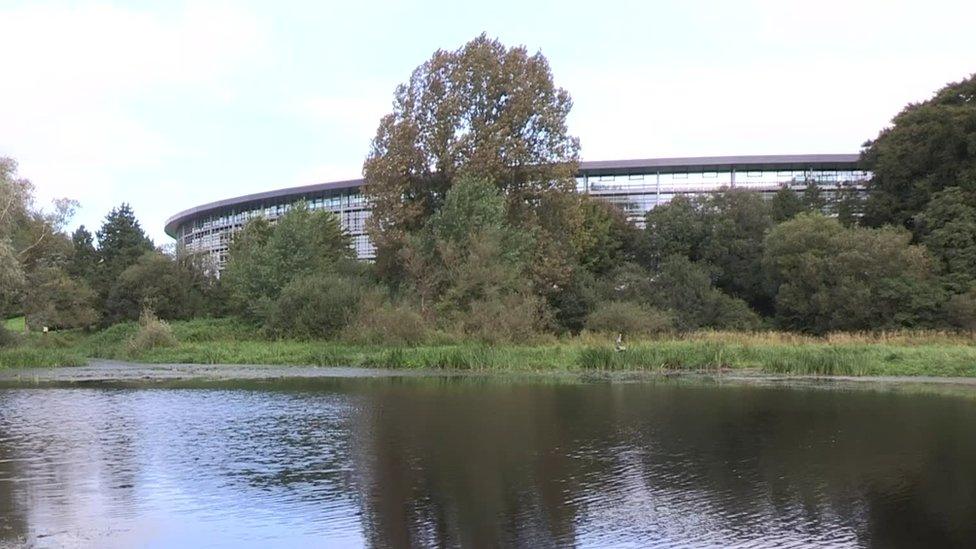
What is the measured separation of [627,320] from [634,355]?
446 inches

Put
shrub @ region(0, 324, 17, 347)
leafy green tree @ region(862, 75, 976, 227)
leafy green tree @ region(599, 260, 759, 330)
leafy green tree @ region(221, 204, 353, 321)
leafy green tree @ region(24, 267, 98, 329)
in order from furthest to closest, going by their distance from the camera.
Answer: leafy green tree @ region(24, 267, 98, 329), leafy green tree @ region(221, 204, 353, 321), leafy green tree @ region(599, 260, 759, 330), leafy green tree @ region(862, 75, 976, 227), shrub @ region(0, 324, 17, 347)

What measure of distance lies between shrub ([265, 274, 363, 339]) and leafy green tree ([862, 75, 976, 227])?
35854 millimetres

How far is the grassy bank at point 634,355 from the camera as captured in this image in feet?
116

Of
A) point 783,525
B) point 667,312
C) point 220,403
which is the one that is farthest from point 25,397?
point 667,312

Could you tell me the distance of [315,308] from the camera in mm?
49750

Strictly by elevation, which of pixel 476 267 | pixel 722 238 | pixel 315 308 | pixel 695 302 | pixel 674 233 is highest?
pixel 674 233

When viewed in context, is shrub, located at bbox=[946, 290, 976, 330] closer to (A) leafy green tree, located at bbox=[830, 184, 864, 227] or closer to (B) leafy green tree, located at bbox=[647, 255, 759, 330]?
(B) leafy green tree, located at bbox=[647, 255, 759, 330]

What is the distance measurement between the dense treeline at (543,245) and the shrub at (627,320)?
0.41 feet

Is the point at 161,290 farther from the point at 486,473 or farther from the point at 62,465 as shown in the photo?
the point at 486,473

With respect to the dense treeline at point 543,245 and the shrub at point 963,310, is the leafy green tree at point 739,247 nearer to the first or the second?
the dense treeline at point 543,245

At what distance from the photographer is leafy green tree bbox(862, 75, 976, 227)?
54.0 metres

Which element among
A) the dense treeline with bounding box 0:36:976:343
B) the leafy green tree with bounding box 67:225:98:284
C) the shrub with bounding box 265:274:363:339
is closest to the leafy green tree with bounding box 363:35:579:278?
the dense treeline with bounding box 0:36:976:343

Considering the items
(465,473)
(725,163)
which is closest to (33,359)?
(465,473)

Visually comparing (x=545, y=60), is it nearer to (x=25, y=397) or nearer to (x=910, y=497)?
(x=25, y=397)
